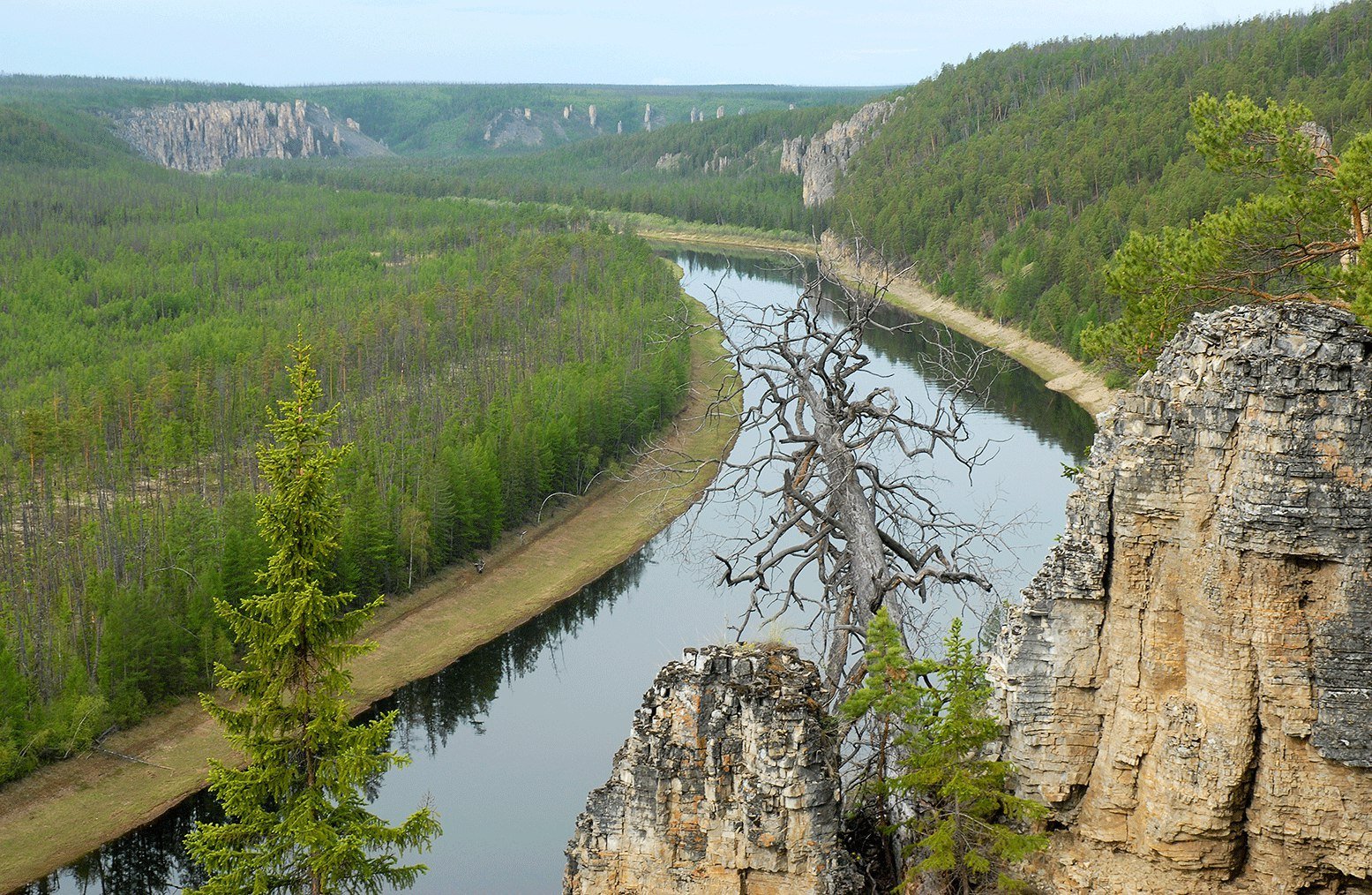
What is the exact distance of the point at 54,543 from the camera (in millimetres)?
57812

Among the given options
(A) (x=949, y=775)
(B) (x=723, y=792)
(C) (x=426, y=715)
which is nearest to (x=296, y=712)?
(B) (x=723, y=792)

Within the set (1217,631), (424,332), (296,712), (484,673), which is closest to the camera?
(1217,631)

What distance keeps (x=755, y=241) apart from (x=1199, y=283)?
166m

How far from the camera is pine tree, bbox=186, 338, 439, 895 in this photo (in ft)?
60.8

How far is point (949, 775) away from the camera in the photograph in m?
16.9

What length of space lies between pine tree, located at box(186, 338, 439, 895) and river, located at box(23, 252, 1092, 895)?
225 inches

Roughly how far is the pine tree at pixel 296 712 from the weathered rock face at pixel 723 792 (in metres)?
3.63

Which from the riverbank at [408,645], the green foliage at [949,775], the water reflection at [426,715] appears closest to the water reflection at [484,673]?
the water reflection at [426,715]

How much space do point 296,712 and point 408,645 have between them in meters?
35.7

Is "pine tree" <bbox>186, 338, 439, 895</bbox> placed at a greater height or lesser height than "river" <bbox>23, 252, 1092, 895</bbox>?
greater

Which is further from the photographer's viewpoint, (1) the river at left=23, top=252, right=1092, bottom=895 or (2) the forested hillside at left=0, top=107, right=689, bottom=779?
(2) the forested hillside at left=0, top=107, right=689, bottom=779

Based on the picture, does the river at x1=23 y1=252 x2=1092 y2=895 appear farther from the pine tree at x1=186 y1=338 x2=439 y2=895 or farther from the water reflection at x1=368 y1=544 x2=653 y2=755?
the pine tree at x1=186 y1=338 x2=439 y2=895

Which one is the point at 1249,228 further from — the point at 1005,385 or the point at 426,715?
the point at 1005,385

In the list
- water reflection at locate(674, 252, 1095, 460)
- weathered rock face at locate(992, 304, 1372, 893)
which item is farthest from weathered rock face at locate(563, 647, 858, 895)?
water reflection at locate(674, 252, 1095, 460)
